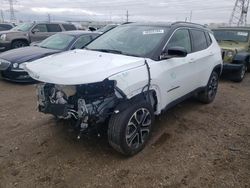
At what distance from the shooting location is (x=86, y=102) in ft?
10.9

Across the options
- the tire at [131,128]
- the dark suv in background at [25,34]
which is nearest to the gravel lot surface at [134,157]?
the tire at [131,128]

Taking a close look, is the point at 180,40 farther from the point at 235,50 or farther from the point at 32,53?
the point at 235,50

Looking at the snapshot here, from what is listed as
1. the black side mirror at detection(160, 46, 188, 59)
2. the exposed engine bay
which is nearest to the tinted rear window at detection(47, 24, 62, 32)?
the black side mirror at detection(160, 46, 188, 59)

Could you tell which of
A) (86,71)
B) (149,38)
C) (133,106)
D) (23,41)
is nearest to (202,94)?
(149,38)

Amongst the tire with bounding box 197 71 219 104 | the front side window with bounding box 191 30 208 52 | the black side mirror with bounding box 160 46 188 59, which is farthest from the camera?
the tire with bounding box 197 71 219 104

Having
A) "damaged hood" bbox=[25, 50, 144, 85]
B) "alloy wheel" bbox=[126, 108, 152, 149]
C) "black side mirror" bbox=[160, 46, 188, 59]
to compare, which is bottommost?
"alloy wheel" bbox=[126, 108, 152, 149]

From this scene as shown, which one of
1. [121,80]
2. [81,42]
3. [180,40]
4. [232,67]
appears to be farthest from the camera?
Answer: [232,67]

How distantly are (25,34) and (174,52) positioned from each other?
979cm

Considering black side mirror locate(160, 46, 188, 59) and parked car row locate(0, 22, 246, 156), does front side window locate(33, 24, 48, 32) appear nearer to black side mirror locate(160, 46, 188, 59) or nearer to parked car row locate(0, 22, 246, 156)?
parked car row locate(0, 22, 246, 156)

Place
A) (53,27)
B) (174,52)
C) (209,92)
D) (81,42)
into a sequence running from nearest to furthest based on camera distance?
(174,52) < (209,92) < (81,42) < (53,27)

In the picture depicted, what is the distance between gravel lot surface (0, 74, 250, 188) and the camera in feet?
10.4

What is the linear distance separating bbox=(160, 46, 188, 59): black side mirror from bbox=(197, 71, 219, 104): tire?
2008mm

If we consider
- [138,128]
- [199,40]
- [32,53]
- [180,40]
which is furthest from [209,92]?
[32,53]

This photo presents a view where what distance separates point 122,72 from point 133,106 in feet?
1.60
